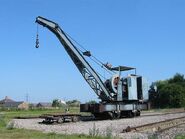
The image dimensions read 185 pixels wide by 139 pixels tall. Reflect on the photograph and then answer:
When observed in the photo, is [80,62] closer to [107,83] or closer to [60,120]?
[107,83]

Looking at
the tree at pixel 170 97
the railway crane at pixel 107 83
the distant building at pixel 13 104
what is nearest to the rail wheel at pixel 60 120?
the railway crane at pixel 107 83

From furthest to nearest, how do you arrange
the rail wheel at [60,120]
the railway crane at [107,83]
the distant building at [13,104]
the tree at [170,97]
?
the distant building at [13,104], the tree at [170,97], the railway crane at [107,83], the rail wheel at [60,120]

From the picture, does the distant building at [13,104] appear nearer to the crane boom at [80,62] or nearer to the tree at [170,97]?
the tree at [170,97]

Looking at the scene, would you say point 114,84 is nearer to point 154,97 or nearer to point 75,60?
point 75,60

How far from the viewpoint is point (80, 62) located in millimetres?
37625

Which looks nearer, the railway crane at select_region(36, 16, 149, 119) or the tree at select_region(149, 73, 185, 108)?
the railway crane at select_region(36, 16, 149, 119)

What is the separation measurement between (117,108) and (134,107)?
2.69 metres

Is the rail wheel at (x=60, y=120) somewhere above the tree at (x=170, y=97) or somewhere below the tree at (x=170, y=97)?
below

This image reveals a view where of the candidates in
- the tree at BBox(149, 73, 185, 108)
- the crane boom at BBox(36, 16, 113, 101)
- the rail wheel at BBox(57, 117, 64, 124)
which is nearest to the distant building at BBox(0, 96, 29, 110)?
the tree at BBox(149, 73, 185, 108)

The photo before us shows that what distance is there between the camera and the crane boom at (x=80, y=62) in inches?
1464

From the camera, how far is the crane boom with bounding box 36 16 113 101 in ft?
122

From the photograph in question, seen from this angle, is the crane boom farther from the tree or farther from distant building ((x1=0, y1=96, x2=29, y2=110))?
distant building ((x1=0, y1=96, x2=29, y2=110))

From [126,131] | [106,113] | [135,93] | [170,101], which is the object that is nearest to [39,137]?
[126,131]

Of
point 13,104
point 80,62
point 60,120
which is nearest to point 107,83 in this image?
point 80,62
